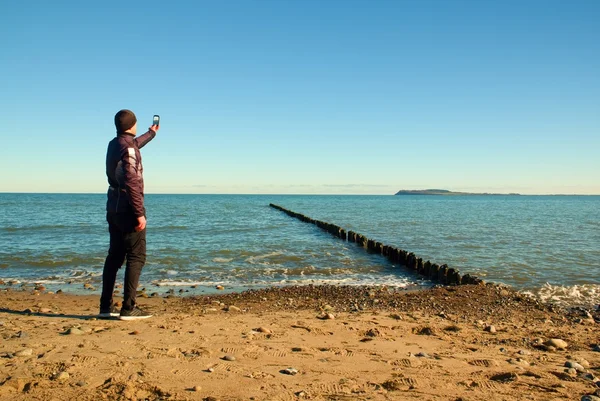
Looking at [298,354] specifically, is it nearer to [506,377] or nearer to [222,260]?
[506,377]

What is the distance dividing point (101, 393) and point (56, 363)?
980 millimetres

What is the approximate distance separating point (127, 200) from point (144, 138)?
875mm

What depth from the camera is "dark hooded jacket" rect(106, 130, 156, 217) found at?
5535 mm

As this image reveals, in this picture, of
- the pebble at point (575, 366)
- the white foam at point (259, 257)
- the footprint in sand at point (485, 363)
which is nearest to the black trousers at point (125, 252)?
the footprint in sand at point (485, 363)

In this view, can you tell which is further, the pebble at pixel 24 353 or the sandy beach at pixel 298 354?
the pebble at pixel 24 353

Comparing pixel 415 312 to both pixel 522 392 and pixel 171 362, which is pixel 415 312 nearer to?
pixel 522 392

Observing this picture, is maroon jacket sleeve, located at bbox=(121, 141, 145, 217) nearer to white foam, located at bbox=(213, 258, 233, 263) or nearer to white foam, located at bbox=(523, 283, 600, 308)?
white foam, located at bbox=(523, 283, 600, 308)

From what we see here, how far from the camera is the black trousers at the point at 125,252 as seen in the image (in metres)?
5.71

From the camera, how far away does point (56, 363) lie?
4.32 metres

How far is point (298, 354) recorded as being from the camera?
4797 millimetres

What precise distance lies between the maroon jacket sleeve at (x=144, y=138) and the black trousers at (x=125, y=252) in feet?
3.03

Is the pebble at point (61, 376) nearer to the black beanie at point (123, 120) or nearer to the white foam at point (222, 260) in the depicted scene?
the black beanie at point (123, 120)

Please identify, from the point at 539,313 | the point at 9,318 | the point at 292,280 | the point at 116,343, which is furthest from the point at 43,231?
the point at 539,313

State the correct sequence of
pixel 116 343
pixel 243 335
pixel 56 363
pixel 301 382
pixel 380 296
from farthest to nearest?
pixel 380 296 → pixel 243 335 → pixel 116 343 → pixel 56 363 → pixel 301 382
